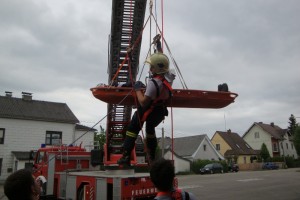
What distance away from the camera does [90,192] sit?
26.4 ft

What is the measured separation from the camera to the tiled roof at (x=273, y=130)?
2852 inches

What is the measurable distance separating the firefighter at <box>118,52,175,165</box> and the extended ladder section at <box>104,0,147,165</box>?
2.38 metres

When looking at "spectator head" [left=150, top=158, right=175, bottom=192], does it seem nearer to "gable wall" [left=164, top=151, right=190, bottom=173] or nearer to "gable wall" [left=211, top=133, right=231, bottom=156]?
"gable wall" [left=164, top=151, right=190, bottom=173]

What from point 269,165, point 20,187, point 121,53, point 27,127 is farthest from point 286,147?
point 20,187

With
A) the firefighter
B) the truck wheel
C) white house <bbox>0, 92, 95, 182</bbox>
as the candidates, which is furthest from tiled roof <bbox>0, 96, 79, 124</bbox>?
the firefighter

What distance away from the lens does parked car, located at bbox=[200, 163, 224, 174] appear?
1713 inches

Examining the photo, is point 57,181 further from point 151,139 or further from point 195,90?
point 195,90

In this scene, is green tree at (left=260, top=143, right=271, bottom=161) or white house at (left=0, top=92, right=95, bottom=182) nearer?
white house at (left=0, top=92, right=95, bottom=182)

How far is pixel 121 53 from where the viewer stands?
32.3ft

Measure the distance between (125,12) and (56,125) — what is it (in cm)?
2612

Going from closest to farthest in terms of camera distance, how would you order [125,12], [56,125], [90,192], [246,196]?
[90,192] < [125,12] < [246,196] < [56,125]

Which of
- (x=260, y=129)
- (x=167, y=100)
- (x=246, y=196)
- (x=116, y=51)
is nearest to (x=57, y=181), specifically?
(x=116, y=51)

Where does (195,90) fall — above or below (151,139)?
above

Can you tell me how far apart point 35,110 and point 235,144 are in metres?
43.2
